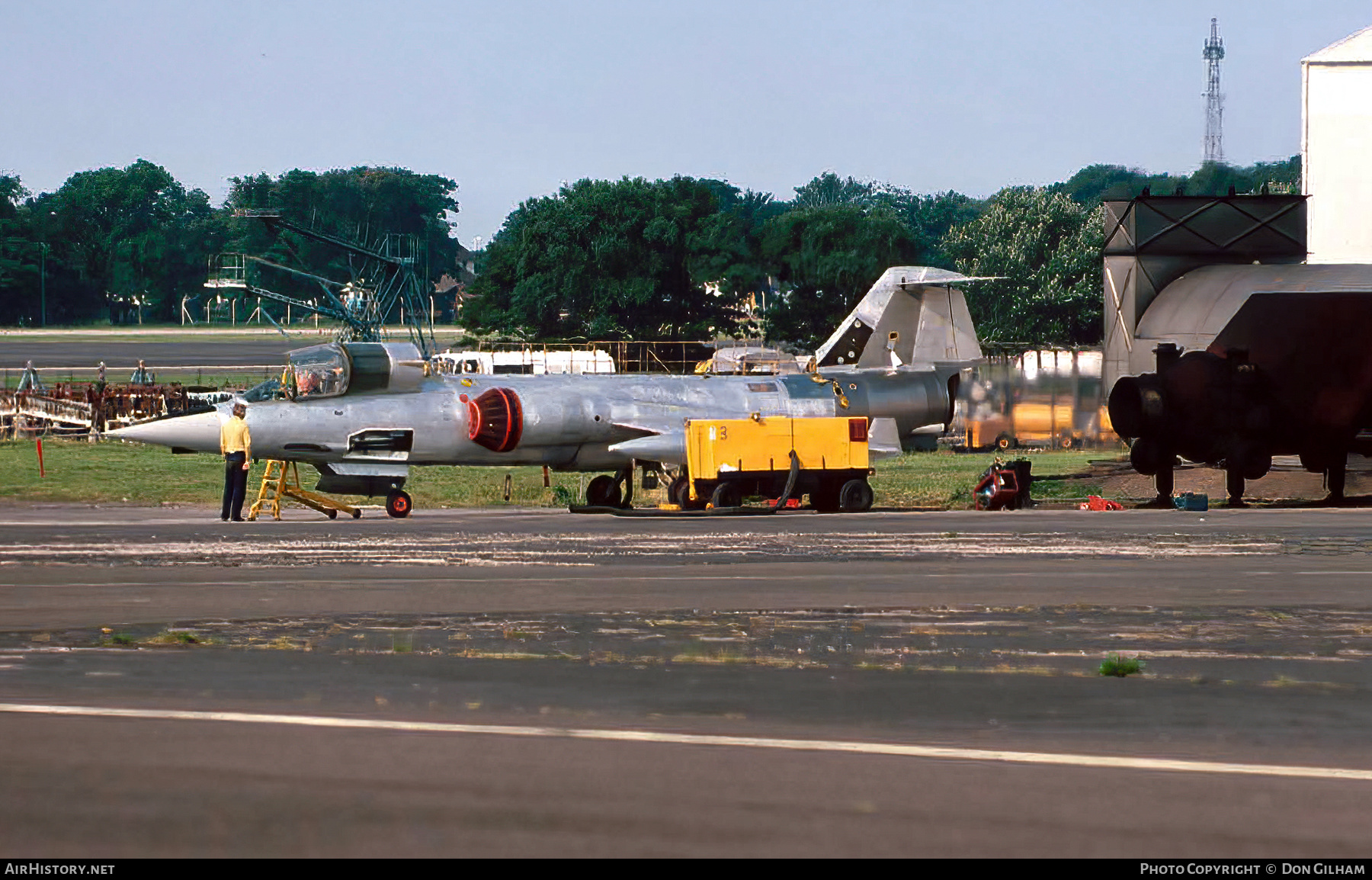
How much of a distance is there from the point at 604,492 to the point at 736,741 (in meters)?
23.7

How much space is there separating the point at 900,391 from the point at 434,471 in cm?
1362

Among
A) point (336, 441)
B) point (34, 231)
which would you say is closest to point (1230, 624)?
point (336, 441)

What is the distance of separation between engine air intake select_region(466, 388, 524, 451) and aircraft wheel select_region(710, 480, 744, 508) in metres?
3.86

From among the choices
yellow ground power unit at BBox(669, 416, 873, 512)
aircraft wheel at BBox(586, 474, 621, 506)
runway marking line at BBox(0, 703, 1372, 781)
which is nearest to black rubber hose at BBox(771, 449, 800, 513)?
yellow ground power unit at BBox(669, 416, 873, 512)

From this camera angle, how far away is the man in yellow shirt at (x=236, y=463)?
26.5 meters

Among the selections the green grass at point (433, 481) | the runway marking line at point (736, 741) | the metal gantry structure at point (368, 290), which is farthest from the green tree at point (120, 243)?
the runway marking line at point (736, 741)

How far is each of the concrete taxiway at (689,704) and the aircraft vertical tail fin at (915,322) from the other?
1472 cm

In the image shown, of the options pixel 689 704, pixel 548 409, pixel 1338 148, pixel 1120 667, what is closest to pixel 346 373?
pixel 548 409

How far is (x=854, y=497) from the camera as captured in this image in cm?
2938

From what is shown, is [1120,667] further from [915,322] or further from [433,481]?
[433,481]

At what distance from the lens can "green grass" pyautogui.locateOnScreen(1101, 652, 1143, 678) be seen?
423 inches

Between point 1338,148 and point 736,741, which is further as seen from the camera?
point 1338,148

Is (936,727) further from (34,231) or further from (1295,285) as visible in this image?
(34,231)

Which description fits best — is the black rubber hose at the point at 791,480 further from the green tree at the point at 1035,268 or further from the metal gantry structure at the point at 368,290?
the metal gantry structure at the point at 368,290
